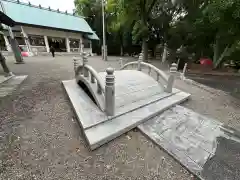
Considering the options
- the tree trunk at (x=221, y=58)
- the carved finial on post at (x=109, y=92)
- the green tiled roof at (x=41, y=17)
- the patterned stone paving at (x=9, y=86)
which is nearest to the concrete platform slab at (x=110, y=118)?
the carved finial on post at (x=109, y=92)

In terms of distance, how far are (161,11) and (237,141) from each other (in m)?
14.7

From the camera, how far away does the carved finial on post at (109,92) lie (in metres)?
2.62

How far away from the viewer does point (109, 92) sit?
2.69 metres

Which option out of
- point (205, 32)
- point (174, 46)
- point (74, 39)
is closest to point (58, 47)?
point (74, 39)

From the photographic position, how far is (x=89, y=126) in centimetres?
254

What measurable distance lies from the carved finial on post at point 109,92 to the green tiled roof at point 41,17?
1647cm

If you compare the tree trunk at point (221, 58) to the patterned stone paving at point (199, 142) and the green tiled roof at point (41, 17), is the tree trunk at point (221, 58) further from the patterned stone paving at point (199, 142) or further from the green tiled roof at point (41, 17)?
the green tiled roof at point (41, 17)

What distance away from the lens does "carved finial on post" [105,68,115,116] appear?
262cm

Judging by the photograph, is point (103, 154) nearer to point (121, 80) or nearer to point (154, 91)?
point (121, 80)

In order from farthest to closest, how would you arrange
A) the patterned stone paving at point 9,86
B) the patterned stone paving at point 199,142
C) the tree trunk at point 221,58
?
1. the tree trunk at point 221,58
2. the patterned stone paving at point 9,86
3. the patterned stone paving at point 199,142

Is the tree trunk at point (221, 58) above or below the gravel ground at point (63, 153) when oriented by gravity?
above

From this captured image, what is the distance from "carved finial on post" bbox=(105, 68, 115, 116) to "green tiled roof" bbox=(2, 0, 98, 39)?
648 inches

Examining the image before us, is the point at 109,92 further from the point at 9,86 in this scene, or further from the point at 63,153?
the point at 9,86

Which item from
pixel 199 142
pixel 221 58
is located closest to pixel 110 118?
pixel 199 142
